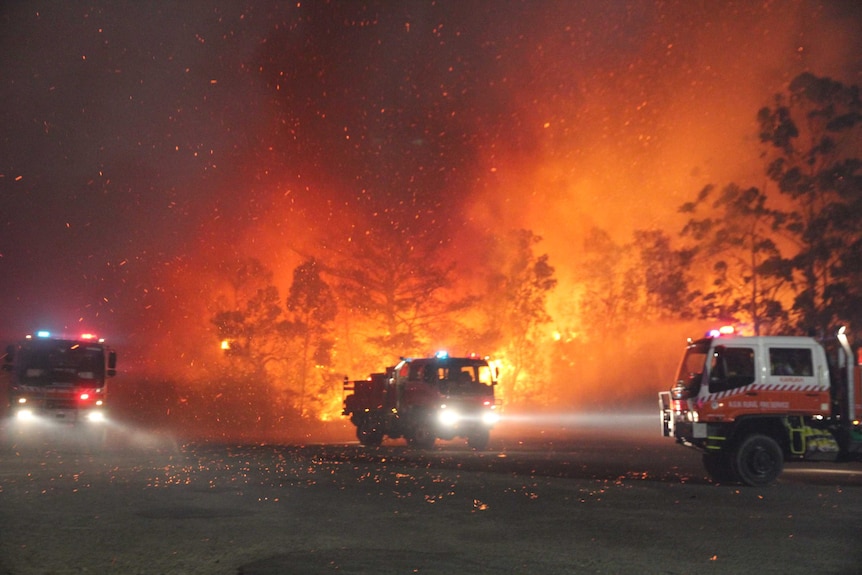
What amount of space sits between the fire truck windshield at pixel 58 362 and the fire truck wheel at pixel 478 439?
11.3 metres

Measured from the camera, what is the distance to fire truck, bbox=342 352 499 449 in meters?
23.8

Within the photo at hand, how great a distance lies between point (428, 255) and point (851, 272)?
73.5 feet

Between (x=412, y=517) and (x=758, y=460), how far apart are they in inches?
259

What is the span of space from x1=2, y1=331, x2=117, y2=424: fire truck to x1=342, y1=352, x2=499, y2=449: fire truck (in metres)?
7.72

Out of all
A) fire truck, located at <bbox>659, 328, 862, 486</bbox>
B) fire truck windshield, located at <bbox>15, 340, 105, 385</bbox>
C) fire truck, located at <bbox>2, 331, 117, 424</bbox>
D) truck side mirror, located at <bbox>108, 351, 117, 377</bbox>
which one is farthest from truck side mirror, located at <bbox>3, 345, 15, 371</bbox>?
fire truck, located at <bbox>659, 328, 862, 486</bbox>

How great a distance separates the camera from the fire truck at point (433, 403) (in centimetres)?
2383

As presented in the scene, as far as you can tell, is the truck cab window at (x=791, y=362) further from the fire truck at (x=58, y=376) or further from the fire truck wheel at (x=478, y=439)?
the fire truck at (x=58, y=376)

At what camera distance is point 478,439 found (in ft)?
78.0

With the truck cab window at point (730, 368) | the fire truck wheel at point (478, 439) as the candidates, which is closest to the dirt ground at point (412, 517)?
the truck cab window at point (730, 368)

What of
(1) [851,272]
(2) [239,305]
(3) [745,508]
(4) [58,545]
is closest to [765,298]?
(1) [851,272]

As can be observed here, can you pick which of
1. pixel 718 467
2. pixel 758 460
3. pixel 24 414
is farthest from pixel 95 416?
pixel 758 460

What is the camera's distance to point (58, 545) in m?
9.19

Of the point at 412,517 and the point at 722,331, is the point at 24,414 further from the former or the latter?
the point at 412,517

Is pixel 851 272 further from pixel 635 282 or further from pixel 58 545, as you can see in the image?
pixel 58 545
